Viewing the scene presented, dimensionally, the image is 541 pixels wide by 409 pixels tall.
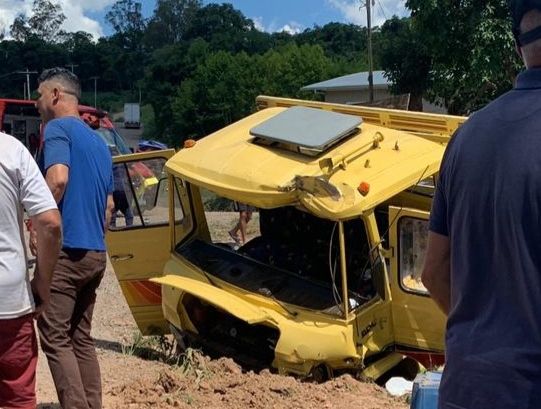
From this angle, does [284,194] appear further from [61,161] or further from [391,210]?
[61,161]

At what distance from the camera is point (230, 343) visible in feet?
22.5

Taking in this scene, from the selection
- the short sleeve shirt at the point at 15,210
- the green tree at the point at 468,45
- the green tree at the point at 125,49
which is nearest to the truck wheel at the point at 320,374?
the short sleeve shirt at the point at 15,210

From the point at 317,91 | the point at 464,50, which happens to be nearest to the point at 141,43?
the point at 317,91

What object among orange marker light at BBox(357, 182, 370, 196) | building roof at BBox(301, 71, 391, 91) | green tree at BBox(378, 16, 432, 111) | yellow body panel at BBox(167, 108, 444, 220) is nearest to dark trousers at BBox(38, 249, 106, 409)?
yellow body panel at BBox(167, 108, 444, 220)

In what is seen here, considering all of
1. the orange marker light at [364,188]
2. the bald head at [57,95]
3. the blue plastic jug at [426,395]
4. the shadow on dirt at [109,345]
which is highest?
the bald head at [57,95]

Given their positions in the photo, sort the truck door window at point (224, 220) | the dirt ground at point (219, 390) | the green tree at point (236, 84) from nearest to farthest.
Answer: the dirt ground at point (219, 390) → the truck door window at point (224, 220) → the green tree at point (236, 84)

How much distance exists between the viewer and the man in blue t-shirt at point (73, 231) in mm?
4543

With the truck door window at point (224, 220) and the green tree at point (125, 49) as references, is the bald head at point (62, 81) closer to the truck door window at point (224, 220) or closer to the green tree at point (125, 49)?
the truck door window at point (224, 220)

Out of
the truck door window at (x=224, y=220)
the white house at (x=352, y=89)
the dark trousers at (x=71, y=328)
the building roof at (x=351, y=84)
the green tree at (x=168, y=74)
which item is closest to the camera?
the dark trousers at (x=71, y=328)

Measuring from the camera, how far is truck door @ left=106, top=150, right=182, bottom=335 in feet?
24.5

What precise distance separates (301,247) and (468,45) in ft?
36.5

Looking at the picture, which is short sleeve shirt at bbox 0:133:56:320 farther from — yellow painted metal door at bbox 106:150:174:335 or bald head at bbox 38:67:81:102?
yellow painted metal door at bbox 106:150:174:335

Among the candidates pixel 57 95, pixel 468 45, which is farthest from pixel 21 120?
pixel 57 95

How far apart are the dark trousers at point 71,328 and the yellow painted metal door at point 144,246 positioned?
8.52ft
